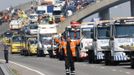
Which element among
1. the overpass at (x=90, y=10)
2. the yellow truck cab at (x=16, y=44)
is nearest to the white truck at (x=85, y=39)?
the yellow truck cab at (x=16, y=44)

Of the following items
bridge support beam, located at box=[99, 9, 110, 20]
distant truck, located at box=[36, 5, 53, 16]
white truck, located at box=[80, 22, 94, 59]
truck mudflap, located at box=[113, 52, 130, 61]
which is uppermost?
distant truck, located at box=[36, 5, 53, 16]

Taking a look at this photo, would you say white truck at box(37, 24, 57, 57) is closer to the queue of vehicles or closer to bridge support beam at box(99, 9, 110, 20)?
the queue of vehicles

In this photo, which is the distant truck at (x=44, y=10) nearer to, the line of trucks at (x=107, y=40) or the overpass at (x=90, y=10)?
the overpass at (x=90, y=10)

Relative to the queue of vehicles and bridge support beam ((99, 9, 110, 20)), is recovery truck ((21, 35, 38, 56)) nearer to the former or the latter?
the queue of vehicles

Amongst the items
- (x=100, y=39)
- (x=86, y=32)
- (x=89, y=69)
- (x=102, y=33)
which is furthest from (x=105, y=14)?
(x=89, y=69)

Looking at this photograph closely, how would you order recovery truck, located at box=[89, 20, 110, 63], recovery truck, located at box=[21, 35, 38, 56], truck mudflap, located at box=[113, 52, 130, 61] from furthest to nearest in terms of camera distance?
recovery truck, located at box=[21, 35, 38, 56] → recovery truck, located at box=[89, 20, 110, 63] → truck mudflap, located at box=[113, 52, 130, 61]

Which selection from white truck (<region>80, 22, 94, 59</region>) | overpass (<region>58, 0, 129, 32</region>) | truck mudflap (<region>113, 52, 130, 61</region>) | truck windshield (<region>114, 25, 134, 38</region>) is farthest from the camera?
overpass (<region>58, 0, 129, 32</region>)

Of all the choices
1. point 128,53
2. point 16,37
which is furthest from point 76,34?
point 16,37

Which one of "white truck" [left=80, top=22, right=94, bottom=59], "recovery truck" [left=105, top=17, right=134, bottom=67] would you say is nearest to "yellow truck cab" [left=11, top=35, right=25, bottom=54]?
"white truck" [left=80, top=22, right=94, bottom=59]

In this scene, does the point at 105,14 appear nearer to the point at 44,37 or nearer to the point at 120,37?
the point at 44,37

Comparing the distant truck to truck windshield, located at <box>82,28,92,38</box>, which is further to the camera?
the distant truck

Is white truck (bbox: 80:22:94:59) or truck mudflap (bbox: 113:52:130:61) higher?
Answer: white truck (bbox: 80:22:94:59)

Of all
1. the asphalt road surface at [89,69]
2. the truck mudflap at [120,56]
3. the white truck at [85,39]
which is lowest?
the asphalt road surface at [89,69]

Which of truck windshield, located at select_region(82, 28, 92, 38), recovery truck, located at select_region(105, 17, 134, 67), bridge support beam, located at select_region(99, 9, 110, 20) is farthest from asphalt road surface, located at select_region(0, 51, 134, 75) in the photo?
bridge support beam, located at select_region(99, 9, 110, 20)
